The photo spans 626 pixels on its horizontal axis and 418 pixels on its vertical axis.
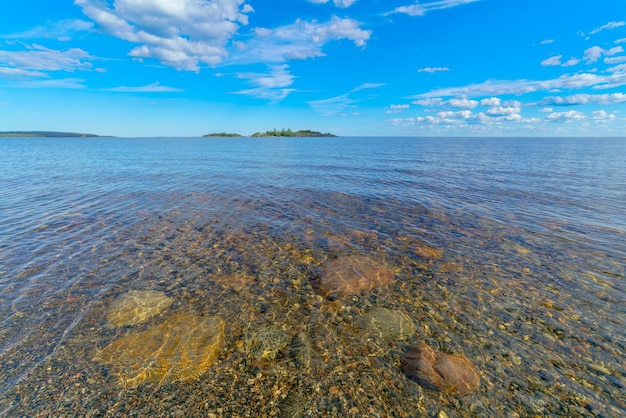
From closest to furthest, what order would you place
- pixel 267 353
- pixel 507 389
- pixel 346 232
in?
pixel 507 389 → pixel 267 353 → pixel 346 232

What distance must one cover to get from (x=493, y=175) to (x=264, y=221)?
3522 centimetres

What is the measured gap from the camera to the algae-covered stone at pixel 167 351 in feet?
20.2

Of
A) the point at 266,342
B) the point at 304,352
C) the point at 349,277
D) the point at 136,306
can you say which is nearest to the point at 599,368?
the point at 349,277

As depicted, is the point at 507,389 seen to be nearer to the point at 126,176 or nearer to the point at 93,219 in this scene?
the point at 93,219

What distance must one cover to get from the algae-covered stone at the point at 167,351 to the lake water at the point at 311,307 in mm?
77

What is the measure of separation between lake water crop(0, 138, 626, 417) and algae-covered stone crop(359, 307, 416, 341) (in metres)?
0.06

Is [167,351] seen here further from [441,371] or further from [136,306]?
[441,371]

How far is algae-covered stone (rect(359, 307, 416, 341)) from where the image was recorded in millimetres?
7602

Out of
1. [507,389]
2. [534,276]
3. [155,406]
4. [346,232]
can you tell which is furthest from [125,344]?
[534,276]

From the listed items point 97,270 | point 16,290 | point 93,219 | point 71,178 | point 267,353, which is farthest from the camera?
point 71,178

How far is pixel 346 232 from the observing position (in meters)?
15.3

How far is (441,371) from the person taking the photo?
6281mm

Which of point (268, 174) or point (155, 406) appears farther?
point (268, 174)

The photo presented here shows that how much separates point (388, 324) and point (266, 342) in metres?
3.76
